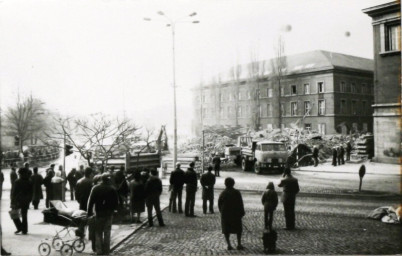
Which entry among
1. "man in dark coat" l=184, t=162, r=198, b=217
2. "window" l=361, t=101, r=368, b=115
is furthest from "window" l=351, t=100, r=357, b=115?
"man in dark coat" l=184, t=162, r=198, b=217

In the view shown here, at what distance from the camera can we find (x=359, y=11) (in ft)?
22.0

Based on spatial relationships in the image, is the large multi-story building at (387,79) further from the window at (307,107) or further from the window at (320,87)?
the window at (307,107)

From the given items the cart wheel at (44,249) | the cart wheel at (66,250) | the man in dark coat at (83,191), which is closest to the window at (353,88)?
the man in dark coat at (83,191)

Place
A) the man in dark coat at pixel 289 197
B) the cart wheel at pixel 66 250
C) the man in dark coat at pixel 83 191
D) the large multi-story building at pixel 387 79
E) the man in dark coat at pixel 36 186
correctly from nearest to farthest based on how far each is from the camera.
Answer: the cart wheel at pixel 66 250 < the man in dark coat at pixel 289 197 < the man in dark coat at pixel 83 191 < the large multi-story building at pixel 387 79 < the man in dark coat at pixel 36 186

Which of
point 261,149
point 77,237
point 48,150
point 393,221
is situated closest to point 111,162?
point 48,150

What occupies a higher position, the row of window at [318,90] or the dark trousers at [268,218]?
the row of window at [318,90]

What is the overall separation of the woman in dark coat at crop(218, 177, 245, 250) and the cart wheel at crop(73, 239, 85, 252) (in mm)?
2253

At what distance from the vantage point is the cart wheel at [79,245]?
552cm

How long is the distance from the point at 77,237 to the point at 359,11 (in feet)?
21.5

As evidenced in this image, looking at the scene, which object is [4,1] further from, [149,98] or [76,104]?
[149,98]

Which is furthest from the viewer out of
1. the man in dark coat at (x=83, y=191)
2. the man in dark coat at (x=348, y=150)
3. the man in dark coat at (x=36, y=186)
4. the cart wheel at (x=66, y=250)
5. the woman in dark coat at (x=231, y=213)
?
the man in dark coat at (x=36, y=186)

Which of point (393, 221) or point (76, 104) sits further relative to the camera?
point (76, 104)

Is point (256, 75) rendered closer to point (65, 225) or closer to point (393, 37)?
point (393, 37)

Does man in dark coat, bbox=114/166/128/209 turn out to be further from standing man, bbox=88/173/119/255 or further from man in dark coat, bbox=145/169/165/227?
standing man, bbox=88/173/119/255
